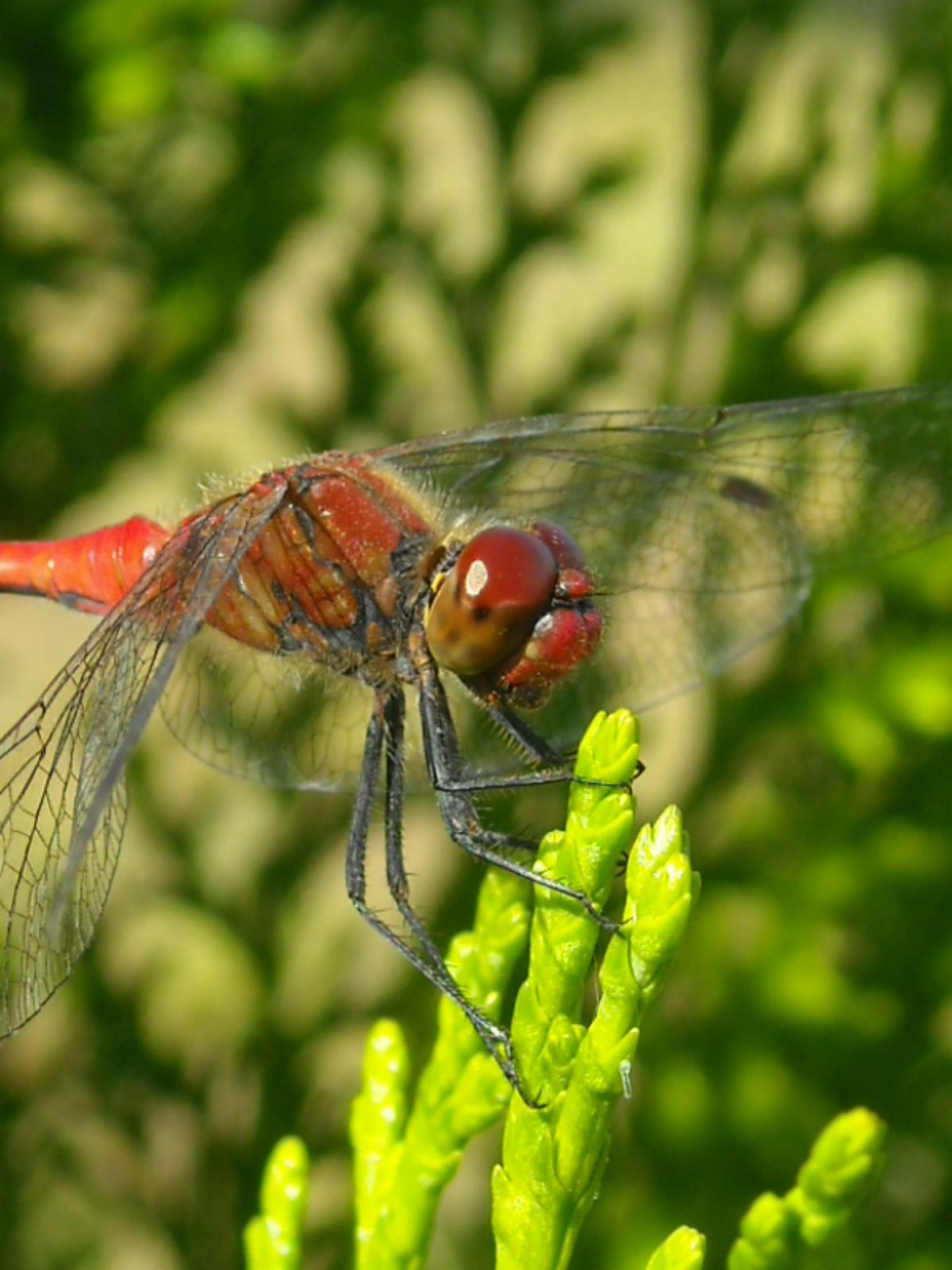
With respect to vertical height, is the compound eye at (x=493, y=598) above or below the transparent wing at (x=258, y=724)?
below

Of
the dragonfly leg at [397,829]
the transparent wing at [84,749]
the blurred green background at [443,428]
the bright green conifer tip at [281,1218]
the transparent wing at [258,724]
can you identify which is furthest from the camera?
the blurred green background at [443,428]

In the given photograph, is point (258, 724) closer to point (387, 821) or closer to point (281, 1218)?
point (387, 821)

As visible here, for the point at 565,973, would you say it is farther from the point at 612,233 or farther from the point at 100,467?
the point at 612,233

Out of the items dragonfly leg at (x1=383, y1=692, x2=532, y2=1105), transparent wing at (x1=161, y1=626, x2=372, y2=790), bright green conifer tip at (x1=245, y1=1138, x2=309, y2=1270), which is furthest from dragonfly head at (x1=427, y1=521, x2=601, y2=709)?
bright green conifer tip at (x1=245, y1=1138, x2=309, y2=1270)

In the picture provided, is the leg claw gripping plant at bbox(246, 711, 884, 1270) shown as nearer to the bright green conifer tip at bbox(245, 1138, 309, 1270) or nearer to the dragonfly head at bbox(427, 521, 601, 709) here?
the bright green conifer tip at bbox(245, 1138, 309, 1270)

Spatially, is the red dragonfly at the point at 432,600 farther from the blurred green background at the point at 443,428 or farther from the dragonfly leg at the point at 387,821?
the blurred green background at the point at 443,428

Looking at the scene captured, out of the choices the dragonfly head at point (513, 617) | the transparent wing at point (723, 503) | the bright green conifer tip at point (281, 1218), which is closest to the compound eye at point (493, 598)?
the dragonfly head at point (513, 617)

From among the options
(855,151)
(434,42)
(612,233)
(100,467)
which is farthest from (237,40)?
(612,233)
